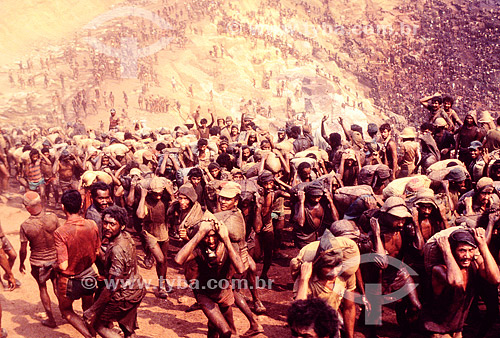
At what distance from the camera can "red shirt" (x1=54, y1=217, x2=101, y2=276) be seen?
205 inches

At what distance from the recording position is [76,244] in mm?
5266

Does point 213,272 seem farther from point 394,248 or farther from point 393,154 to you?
point 393,154

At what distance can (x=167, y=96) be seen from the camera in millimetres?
32562

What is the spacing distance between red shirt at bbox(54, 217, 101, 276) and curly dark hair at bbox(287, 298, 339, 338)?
3.18 metres

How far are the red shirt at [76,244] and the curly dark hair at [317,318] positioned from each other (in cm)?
318

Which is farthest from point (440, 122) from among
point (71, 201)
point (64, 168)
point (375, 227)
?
point (64, 168)

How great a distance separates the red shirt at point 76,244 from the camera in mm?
5203

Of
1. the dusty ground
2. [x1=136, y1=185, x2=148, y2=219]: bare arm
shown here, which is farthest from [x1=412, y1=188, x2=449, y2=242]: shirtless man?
[x1=136, y1=185, x2=148, y2=219]: bare arm

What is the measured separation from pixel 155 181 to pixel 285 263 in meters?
3.14

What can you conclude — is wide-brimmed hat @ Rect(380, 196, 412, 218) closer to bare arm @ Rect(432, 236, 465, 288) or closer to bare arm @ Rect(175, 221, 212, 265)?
bare arm @ Rect(432, 236, 465, 288)

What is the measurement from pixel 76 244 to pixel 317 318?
334 cm

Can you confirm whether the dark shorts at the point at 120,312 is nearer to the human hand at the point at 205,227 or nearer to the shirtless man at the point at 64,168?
the human hand at the point at 205,227

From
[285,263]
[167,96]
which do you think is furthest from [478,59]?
[285,263]

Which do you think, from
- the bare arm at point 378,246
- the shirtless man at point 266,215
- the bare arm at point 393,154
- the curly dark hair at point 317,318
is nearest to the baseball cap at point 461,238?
the bare arm at point 378,246
